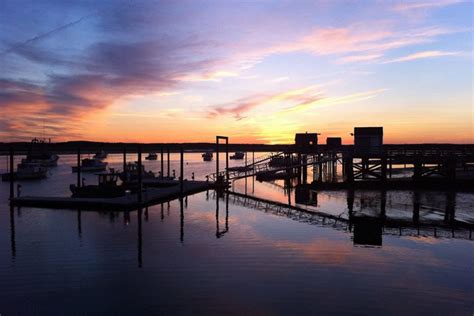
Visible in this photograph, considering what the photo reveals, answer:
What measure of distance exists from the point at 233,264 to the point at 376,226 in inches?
473

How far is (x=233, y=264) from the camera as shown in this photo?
16.1 metres

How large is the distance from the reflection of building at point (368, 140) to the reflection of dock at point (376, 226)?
15.6 meters

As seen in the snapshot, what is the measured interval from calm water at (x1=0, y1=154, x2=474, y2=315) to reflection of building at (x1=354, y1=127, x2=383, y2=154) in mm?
17876

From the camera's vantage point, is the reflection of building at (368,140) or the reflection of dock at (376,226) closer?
the reflection of dock at (376,226)

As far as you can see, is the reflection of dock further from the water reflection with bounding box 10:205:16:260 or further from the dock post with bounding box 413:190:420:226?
the water reflection with bounding box 10:205:16:260

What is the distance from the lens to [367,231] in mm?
22531

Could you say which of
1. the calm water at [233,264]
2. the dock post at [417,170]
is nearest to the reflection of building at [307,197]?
the calm water at [233,264]

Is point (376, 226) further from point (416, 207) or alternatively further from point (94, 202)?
point (94, 202)

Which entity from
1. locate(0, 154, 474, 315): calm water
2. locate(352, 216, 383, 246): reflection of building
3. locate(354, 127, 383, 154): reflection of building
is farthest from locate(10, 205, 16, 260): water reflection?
locate(354, 127, 383, 154): reflection of building

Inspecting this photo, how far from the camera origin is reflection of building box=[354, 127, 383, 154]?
45812mm

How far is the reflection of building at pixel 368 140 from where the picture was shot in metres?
45.8

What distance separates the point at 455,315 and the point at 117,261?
13.2 meters

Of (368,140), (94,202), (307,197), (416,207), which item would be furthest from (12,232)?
(368,140)

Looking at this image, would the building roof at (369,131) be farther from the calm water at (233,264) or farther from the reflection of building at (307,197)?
the calm water at (233,264)
